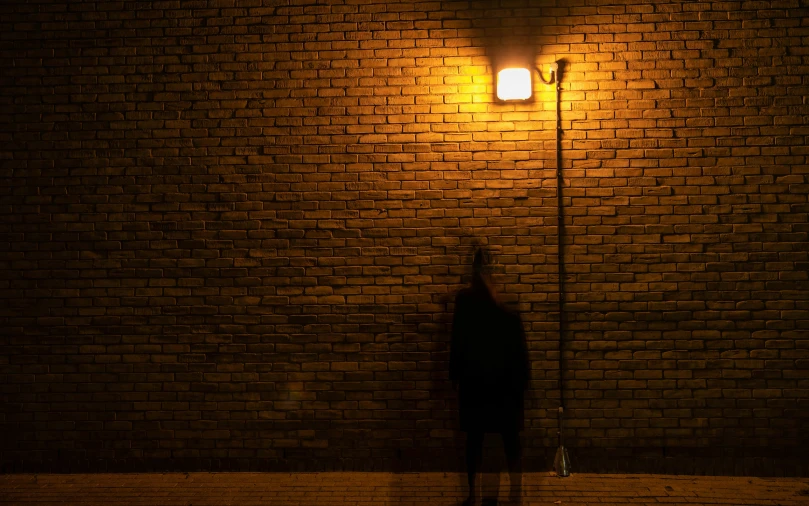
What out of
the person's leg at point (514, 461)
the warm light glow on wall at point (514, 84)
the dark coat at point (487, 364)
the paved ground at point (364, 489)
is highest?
the warm light glow on wall at point (514, 84)

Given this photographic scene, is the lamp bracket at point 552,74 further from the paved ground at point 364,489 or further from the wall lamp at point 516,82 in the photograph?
the paved ground at point 364,489

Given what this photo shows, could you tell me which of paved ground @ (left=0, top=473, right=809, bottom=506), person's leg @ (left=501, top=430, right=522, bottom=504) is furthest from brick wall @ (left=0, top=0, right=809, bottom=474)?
person's leg @ (left=501, top=430, right=522, bottom=504)

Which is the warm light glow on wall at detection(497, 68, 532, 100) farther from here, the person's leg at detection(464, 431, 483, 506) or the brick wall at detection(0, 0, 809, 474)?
the person's leg at detection(464, 431, 483, 506)

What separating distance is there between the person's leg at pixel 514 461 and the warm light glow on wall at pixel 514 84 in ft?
9.42

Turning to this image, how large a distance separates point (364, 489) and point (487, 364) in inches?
60.6

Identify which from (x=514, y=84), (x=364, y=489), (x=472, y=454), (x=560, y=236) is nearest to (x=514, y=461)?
(x=472, y=454)

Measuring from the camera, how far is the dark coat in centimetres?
495

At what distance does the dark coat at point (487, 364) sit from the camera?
4.95m

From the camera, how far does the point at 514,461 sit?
514cm

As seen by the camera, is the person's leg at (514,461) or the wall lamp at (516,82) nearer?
the person's leg at (514,461)

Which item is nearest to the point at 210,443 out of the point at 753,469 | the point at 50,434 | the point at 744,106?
the point at 50,434

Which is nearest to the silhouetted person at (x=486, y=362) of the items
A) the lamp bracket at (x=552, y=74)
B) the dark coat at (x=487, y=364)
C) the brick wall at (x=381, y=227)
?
the dark coat at (x=487, y=364)

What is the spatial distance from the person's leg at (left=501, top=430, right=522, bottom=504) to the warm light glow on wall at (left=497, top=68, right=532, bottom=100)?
287cm

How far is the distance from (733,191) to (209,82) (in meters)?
4.77
